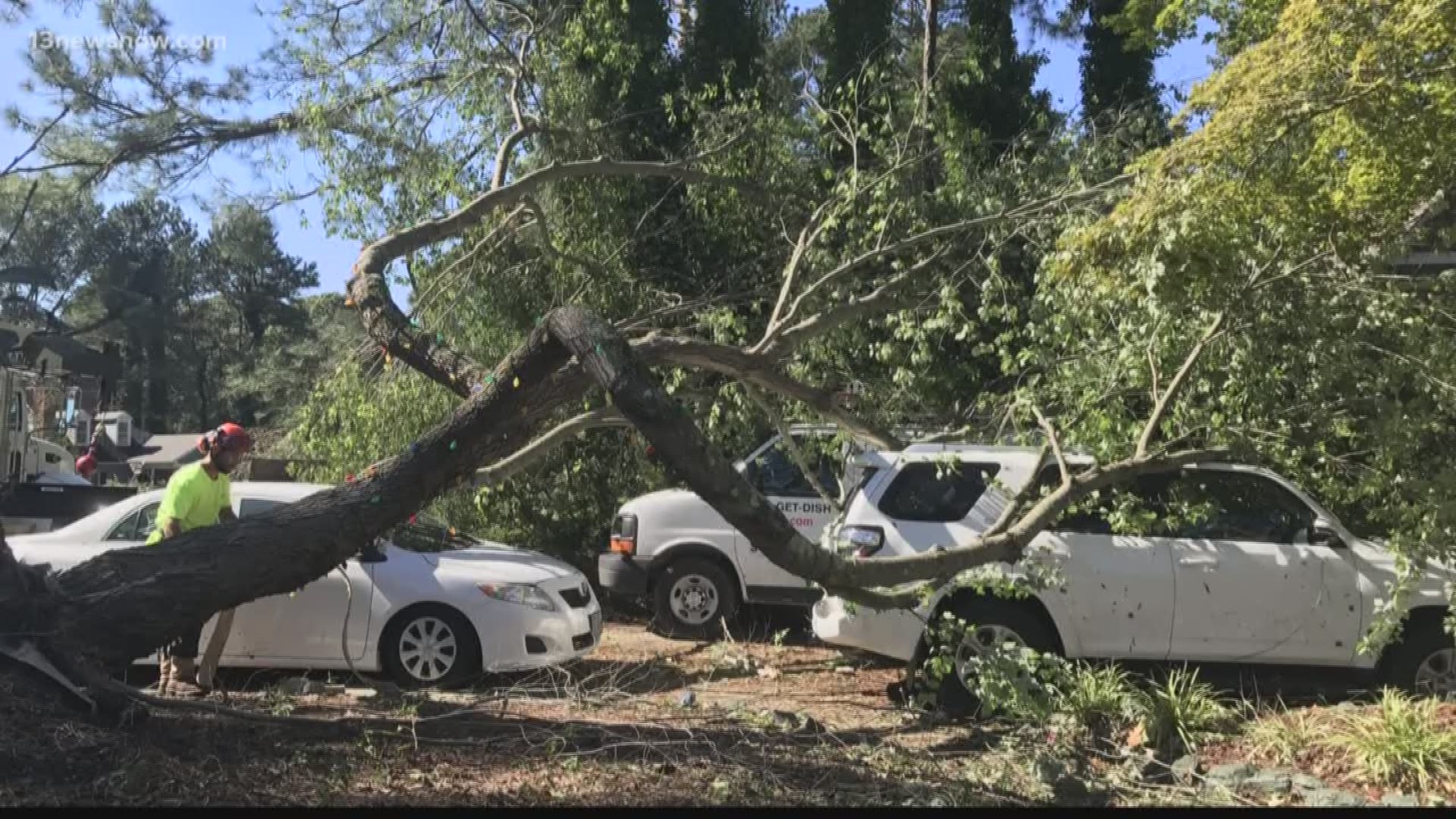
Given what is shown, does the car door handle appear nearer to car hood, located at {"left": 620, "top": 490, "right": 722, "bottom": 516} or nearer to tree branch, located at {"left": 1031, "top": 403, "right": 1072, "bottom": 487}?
tree branch, located at {"left": 1031, "top": 403, "right": 1072, "bottom": 487}

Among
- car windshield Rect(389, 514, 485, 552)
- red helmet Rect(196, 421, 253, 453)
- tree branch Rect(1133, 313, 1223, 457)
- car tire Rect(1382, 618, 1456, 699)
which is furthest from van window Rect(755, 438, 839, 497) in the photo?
red helmet Rect(196, 421, 253, 453)

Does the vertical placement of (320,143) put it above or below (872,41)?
below

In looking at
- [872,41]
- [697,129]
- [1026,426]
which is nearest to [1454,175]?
[1026,426]

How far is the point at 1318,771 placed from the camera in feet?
17.5

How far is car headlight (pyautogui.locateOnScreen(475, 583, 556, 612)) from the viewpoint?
7359mm

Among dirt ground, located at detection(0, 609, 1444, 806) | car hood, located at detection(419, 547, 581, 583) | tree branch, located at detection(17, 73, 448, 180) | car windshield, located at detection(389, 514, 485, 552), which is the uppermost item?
tree branch, located at detection(17, 73, 448, 180)

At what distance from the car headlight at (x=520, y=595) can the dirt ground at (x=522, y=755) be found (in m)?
0.78

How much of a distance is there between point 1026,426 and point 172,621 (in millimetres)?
5136

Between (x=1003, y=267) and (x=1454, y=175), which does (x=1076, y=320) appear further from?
(x=1003, y=267)

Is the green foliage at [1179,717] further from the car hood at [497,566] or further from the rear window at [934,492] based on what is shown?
the car hood at [497,566]

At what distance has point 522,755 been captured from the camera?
16.3 feet

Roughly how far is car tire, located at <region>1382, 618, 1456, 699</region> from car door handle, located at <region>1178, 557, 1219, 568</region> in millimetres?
1183

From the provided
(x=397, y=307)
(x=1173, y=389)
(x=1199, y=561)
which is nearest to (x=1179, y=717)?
(x=1199, y=561)

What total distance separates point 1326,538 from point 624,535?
18.2 ft
